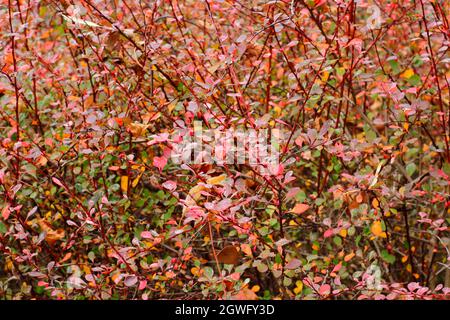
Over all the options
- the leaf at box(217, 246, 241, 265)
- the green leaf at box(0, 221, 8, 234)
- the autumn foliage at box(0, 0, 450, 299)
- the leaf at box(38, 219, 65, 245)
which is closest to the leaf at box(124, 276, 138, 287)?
the autumn foliage at box(0, 0, 450, 299)

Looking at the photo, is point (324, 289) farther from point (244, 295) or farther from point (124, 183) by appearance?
point (124, 183)

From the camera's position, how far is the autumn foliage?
75.1 inches

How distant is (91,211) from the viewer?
1910 millimetres

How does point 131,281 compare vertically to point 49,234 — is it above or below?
below

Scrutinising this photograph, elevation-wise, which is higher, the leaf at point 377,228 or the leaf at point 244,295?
the leaf at point 377,228

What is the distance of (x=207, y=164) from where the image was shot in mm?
1849

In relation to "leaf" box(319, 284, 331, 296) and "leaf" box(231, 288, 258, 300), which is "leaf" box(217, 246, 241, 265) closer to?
"leaf" box(231, 288, 258, 300)

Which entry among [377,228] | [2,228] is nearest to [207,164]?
[377,228]

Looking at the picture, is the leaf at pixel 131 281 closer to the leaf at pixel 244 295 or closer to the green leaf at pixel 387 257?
the leaf at pixel 244 295

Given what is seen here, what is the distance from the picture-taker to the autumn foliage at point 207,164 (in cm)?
191

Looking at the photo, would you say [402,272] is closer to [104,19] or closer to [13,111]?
[104,19]

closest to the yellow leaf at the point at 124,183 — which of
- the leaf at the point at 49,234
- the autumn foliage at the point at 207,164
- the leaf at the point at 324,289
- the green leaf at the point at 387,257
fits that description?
the autumn foliage at the point at 207,164
